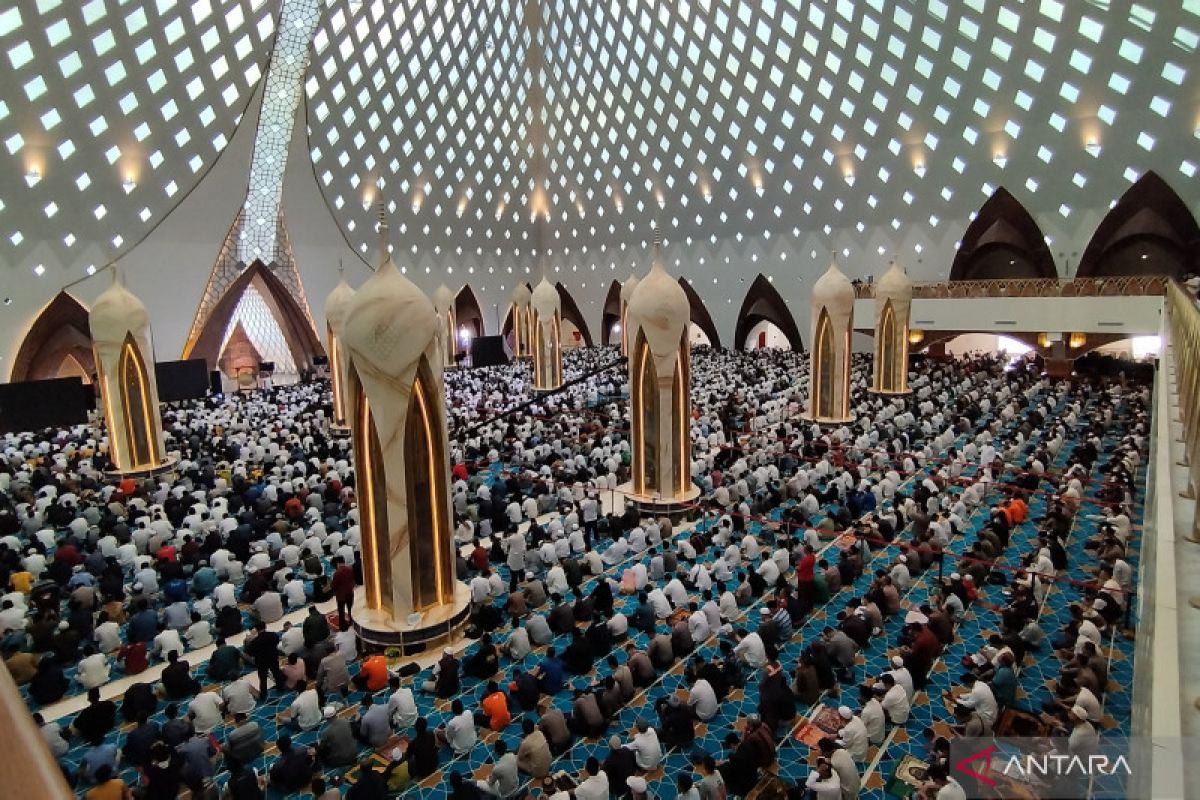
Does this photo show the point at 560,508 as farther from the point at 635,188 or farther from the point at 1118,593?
the point at 635,188

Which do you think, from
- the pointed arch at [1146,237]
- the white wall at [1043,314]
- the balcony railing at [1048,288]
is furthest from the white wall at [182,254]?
the pointed arch at [1146,237]

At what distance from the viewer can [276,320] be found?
88.5ft

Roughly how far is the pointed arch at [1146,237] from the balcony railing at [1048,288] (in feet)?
5.57

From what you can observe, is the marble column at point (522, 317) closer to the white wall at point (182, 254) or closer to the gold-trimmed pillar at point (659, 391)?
the white wall at point (182, 254)

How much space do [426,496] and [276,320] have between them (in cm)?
2251

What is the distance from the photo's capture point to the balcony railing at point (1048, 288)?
61.0 ft

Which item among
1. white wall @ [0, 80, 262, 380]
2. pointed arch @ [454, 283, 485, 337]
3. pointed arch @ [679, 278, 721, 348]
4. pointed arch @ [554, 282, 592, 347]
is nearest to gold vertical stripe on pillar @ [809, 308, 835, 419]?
pointed arch @ [679, 278, 721, 348]

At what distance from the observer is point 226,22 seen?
22344mm

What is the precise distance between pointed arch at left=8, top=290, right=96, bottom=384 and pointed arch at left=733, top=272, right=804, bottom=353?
22.7 metres

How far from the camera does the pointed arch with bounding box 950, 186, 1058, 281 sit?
2352 cm

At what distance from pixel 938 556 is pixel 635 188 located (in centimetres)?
2629

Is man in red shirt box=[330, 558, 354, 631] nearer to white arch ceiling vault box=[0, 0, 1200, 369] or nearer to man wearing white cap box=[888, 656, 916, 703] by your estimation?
man wearing white cap box=[888, 656, 916, 703]

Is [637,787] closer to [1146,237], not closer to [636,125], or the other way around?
[1146,237]

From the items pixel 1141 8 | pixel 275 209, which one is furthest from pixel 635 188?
pixel 1141 8
